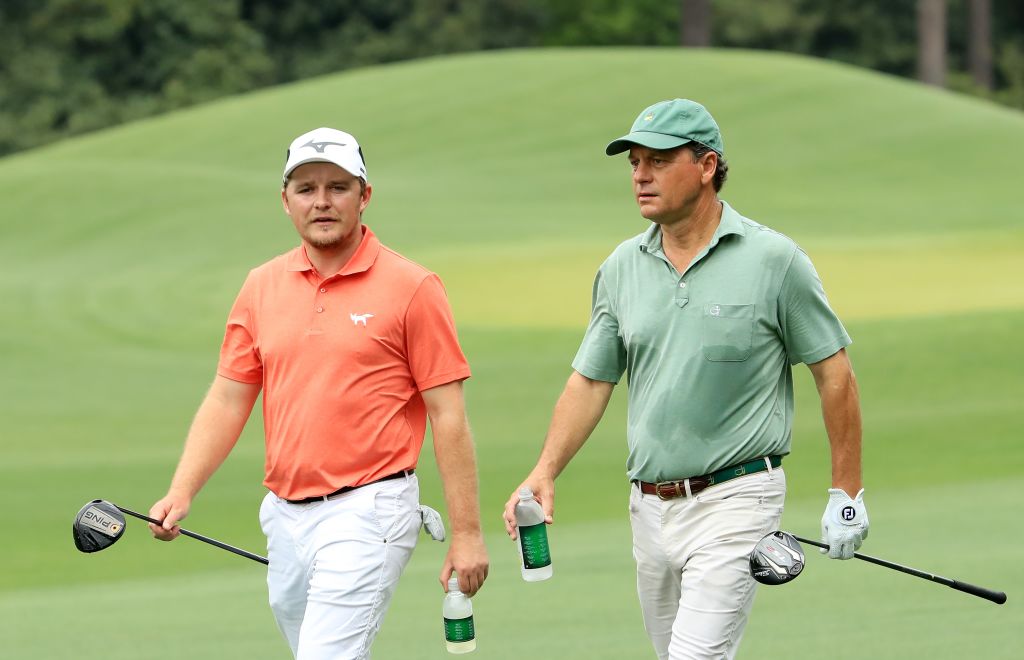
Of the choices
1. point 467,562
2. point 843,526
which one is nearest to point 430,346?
point 467,562

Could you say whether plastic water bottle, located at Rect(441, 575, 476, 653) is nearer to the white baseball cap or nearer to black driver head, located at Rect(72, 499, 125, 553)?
black driver head, located at Rect(72, 499, 125, 553)

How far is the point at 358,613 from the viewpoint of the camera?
18.6 feet

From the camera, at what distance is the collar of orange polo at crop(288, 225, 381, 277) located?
19.5 feet

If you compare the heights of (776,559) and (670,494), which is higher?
(670,494)

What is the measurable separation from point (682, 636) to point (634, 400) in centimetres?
84

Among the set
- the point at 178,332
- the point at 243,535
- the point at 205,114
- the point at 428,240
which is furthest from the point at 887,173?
the point at 243,535

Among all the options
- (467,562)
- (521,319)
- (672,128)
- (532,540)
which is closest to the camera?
(467,562)

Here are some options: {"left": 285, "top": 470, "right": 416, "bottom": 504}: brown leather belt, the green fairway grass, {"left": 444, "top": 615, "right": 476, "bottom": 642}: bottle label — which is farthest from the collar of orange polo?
the green fairway grass

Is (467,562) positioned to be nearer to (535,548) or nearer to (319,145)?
(535,548)

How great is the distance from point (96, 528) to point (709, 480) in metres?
2.05

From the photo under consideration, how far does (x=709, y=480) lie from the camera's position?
5945mm

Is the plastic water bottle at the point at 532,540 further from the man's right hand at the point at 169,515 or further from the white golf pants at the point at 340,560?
the man's right hand at the point at 169,515

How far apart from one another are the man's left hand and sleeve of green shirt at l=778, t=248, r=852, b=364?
124cm

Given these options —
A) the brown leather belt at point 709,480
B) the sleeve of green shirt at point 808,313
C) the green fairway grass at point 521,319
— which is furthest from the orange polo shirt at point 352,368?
the green fairway grass at point 521,319
